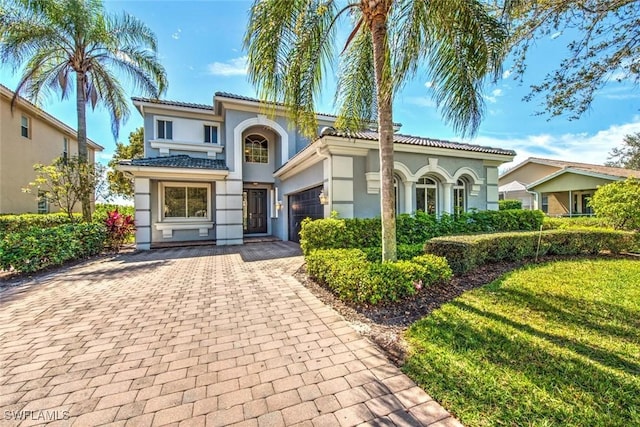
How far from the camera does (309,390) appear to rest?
2.67 metres

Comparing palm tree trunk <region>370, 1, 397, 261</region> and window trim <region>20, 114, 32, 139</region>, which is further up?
window trim <region>20, 114, 32, 139</region>

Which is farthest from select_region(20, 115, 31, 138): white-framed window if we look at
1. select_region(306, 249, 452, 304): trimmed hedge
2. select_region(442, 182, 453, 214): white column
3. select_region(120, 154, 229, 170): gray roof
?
select_region(442, 182, 453, 214): white column

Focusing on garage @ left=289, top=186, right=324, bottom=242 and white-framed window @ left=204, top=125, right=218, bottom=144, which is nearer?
garage @ left=289, top=186, right=324, bottom=242

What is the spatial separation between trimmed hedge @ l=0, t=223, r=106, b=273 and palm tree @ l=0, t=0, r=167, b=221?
2.97m

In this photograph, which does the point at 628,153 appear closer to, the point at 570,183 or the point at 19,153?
the point at 570,183

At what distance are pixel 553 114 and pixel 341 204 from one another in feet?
19.8

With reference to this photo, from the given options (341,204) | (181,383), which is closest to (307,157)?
(341,204)

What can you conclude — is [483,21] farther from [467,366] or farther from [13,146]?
[13,146]

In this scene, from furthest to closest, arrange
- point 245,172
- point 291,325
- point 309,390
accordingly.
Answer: point 245,172
point 291,325
point 309,390

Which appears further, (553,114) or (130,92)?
(130,92)

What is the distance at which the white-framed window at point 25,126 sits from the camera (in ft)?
48.2

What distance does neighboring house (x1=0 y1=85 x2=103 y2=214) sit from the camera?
1328 centimetres

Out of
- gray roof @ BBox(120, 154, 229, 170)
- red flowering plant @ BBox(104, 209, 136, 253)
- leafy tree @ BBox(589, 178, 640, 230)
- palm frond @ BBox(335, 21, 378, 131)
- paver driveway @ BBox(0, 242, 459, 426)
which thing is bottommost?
paver driveway @ BBox(0, 242, 459, 426)

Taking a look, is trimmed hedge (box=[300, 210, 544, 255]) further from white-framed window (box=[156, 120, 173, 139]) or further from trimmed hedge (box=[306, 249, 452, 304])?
white-framed window (box=[156, 120, 173, 139])
